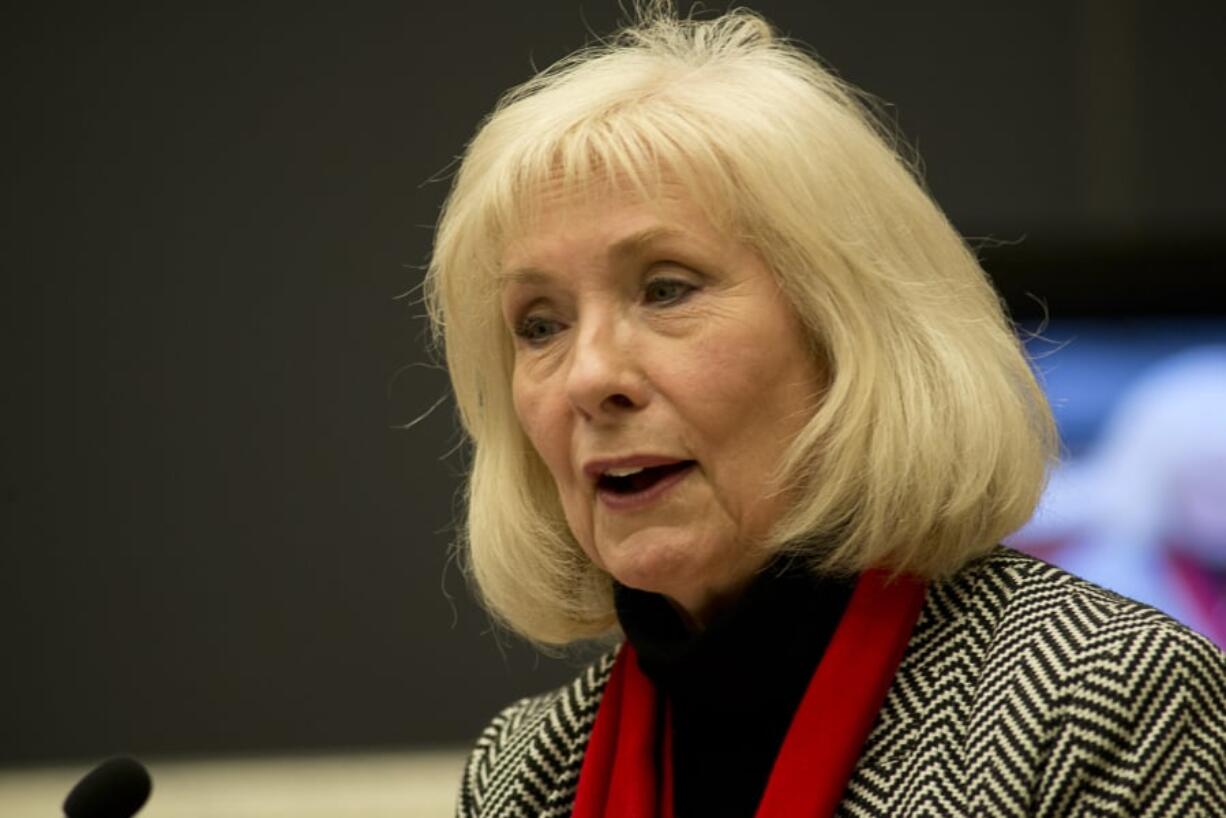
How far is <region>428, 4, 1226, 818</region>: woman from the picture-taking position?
172cm

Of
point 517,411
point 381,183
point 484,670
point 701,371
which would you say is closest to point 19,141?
point 381,183

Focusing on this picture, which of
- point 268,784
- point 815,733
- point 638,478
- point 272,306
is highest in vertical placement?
point 638,478

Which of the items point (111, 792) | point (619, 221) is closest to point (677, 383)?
point (619, 221)

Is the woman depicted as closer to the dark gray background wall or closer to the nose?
the nose

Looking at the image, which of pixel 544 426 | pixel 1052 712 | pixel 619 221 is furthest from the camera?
pixel 544 426

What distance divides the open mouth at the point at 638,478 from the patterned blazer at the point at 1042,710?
310 millimetres

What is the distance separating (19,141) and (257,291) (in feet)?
2.39

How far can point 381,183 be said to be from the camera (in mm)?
4324

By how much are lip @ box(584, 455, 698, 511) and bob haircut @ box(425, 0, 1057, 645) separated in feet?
0.37

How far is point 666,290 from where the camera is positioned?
1.84m

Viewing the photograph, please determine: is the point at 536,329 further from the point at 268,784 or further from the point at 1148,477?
the point at 268,784

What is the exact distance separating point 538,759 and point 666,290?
0.64m

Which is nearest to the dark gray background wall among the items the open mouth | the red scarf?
the red scarf

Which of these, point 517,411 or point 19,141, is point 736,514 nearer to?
point 517,411
